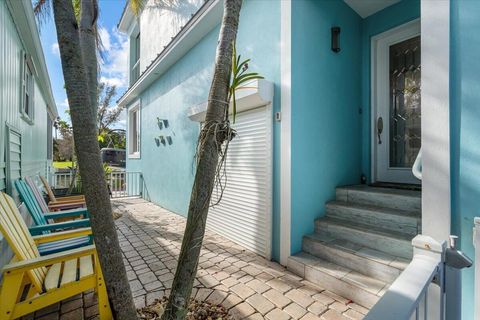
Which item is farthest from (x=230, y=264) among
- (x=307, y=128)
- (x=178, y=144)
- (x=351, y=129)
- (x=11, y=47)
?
(x=11, y=47)

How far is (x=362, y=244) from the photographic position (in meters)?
2.76

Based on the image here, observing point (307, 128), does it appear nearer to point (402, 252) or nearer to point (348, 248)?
point (348, 248)

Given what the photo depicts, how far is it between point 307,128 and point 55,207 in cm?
447

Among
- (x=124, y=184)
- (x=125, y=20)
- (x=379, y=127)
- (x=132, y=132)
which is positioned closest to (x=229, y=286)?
(x=379, y=127)

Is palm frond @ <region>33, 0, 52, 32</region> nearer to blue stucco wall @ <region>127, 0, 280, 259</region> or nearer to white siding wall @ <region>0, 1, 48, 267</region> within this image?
blue stucco wall @ <region>127, 0, 280, 259</region>

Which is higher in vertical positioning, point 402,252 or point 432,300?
point 432,300

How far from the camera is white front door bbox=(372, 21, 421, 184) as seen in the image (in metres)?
3.56

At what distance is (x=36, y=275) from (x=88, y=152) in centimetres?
129

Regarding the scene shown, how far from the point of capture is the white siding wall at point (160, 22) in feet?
18.6

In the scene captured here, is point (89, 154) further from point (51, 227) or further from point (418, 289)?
point (51, 227)

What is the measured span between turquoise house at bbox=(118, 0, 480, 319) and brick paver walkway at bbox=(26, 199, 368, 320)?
0.20 meters

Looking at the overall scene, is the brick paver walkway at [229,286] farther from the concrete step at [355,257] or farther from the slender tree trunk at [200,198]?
the slender tree trunk at [200,198]

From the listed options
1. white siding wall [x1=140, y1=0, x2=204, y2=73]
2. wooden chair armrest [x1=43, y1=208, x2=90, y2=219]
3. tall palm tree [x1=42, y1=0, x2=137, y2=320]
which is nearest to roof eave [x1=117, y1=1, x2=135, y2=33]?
white siding wall [x1=140, y1=0, x2=204, y2=73]

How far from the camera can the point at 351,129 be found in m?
3.85
